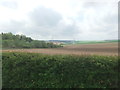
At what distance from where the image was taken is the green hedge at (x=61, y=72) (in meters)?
4.75

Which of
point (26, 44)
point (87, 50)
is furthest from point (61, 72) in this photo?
point (26, 44)

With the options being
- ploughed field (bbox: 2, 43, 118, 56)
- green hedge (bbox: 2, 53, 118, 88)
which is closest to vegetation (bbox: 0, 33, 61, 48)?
ploughed field (bbox: 2, 43, 118, 56)

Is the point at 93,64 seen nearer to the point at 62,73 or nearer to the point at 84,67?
the point at 84,67

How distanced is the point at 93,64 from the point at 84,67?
346 millimetres

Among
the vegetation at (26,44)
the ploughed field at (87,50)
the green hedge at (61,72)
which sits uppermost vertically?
the vegetation at (26,44)

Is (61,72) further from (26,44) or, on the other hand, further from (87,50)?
(26,44)

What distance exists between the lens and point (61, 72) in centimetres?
511

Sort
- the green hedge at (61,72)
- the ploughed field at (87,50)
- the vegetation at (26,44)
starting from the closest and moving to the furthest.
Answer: the green hedge at (61,72) < the ploughed field at (87,50) < the vegetation at (26,44)

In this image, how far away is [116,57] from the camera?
17.1 feet

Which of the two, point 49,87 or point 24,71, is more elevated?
point 24,71

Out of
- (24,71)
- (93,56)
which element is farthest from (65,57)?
(24,71)

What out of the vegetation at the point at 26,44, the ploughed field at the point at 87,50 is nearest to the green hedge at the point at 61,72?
the ploughed field at the point at 87,50

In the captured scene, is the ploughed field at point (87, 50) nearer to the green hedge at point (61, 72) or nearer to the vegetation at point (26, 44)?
the green hedge at point (61, 72)

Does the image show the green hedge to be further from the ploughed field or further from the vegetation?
the vegetation
